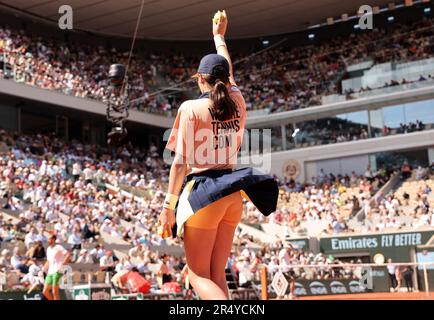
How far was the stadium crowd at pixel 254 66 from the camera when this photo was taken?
3045 cm

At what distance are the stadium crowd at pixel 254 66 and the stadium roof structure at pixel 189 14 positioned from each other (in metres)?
1.33

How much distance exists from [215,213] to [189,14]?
32.7m

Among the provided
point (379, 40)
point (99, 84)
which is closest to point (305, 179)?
point (379, 40)

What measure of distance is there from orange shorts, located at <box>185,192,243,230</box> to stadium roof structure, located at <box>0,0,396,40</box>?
2990 cm

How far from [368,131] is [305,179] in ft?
14.0

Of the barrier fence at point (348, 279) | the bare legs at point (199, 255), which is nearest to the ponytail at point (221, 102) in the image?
the bare legs at point (199, 255)

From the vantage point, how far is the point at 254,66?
38125mm

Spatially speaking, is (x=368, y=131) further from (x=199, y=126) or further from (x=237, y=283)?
(x=199, y=126)

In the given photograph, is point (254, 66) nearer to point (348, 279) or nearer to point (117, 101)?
point (117, 101)

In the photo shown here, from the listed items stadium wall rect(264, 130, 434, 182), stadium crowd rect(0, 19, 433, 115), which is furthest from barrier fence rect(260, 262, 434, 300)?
stadium crowd rect(0, 19, 433, 115)

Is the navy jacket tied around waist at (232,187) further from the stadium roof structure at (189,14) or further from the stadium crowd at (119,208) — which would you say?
the stadium roof structure at (189,14)

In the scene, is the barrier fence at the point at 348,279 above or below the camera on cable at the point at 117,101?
below

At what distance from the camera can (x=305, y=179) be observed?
1350 inches

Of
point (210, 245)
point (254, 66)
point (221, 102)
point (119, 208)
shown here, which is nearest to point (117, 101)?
point (119, 208)
